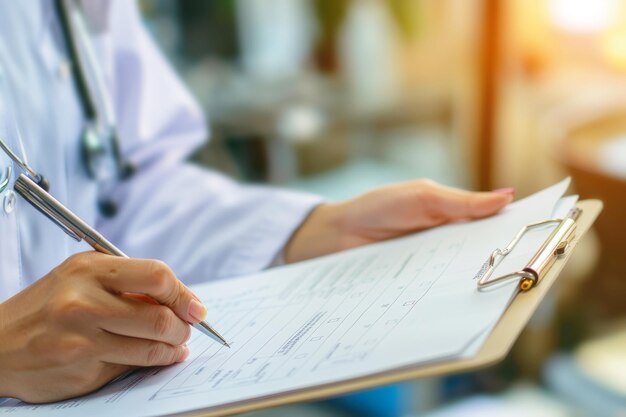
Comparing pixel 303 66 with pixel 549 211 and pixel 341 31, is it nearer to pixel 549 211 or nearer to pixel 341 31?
pixel 341 31

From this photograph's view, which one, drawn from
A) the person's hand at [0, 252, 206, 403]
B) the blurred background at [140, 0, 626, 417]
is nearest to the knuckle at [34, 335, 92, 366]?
the person's hand at [0, 252, 206, 403]

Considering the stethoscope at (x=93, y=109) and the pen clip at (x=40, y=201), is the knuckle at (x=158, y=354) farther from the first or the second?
the stethoscope at (x=93, y=109)

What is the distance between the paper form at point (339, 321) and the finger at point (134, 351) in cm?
1

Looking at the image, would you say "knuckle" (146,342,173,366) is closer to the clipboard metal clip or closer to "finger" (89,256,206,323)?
"finger" (89,256,206,323)

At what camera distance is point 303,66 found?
112 inches

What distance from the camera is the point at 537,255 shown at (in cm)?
52

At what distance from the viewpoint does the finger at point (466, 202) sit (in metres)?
0.69

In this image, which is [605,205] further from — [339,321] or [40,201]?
[40,201]

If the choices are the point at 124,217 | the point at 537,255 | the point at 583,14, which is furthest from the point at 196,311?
the point at 583,14

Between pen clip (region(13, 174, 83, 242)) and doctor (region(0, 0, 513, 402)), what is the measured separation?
0.02 meters

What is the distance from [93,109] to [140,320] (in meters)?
0.35

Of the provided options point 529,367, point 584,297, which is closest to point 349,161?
point 529,367

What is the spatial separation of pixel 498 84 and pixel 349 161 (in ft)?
2.00

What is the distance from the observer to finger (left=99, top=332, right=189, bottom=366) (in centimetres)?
49
